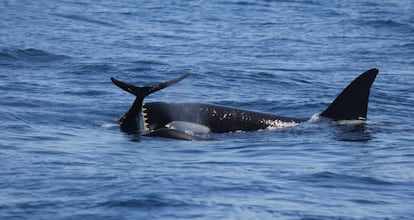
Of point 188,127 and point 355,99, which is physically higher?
point 355,99

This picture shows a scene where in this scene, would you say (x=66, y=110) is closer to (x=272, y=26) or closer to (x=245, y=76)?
(x=245, y=76)

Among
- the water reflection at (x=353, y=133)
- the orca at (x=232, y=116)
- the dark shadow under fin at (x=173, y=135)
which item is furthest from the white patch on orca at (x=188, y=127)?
the water reflection at (x=353, y=133)

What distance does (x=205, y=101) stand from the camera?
1850 cm

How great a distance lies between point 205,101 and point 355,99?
12.7ft

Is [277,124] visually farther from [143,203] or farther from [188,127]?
[143,203]

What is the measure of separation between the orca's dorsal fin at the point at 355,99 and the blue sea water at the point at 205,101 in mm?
388

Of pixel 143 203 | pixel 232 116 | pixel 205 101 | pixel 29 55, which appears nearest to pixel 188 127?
pixel 232 116

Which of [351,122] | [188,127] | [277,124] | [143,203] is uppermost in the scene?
[143,203]

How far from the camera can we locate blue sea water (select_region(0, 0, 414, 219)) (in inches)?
392

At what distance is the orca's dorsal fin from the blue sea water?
1.27 ft

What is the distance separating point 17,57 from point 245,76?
5.50 m

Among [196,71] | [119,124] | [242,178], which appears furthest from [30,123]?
[196,71]

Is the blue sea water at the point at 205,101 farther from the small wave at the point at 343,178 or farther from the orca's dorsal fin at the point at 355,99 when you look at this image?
→ the orca's dorsal fin at the point at 355,99

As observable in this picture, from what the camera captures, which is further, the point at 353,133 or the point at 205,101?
the point at 205,101
